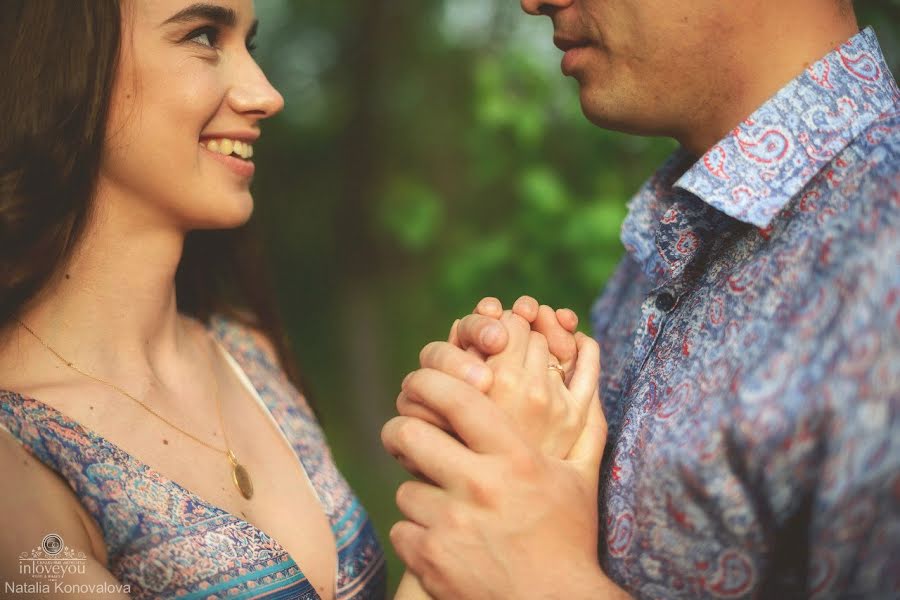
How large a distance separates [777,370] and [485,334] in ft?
2.03

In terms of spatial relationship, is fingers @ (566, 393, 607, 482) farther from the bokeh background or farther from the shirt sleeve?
the bokeh background

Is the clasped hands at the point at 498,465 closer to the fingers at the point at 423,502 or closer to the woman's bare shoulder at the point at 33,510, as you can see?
the fingers at the point at 423,502

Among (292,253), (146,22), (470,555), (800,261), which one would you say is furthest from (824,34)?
(292,253)

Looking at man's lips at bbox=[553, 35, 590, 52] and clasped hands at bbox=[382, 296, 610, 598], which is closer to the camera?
clasped hands at bbox=[382, 296, 610, 598]

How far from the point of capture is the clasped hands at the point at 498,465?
1.56 m

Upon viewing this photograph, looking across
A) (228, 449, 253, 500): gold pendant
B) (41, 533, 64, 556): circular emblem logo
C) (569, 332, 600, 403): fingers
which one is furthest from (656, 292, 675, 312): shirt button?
(41, 533, 64, 556): circular emblem logo

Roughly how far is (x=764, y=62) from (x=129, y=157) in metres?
1.62

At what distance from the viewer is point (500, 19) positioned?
3.93 m

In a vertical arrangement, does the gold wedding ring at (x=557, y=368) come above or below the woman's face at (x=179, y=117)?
below

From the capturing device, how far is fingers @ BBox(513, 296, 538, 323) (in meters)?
1.85

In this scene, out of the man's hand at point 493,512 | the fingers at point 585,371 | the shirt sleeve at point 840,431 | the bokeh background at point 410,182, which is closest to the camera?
the shirt sleeve at point 840,431

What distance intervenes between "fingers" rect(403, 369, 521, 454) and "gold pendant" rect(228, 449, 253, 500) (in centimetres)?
74

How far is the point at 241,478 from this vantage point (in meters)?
2.15

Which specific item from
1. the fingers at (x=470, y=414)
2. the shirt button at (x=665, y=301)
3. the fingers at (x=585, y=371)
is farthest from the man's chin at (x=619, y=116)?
the fingers at (x=470, y=414)
